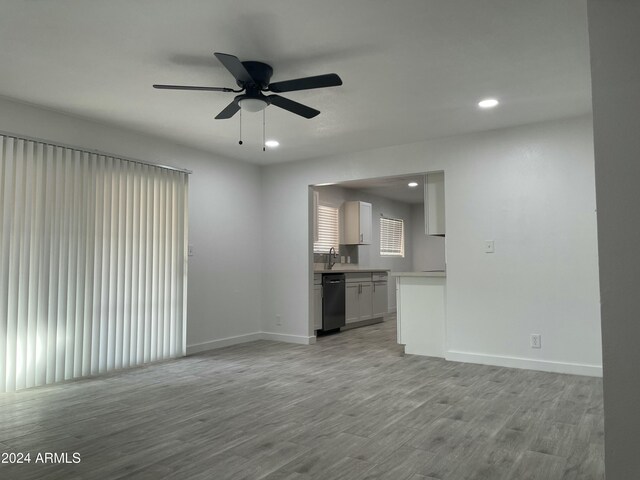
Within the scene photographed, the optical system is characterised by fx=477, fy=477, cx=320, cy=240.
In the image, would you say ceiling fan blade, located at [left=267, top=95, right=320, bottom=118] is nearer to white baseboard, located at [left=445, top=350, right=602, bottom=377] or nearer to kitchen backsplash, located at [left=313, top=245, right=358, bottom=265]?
white baseboard, located at [left=445, top=350, right=602, bottom=377]

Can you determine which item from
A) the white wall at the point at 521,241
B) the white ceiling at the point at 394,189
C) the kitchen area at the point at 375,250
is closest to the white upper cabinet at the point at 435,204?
the kitchen area at the point at 375,250

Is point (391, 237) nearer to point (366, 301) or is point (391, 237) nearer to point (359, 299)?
point (366, 301)

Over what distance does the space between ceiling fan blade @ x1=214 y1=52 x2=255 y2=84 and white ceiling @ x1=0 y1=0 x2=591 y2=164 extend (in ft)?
0.60

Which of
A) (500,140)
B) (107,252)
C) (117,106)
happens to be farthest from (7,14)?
(500,140)

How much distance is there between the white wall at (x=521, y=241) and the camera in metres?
4.46

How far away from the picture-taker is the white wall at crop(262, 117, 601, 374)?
14.6 feet

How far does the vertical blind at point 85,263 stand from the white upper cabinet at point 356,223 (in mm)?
3736

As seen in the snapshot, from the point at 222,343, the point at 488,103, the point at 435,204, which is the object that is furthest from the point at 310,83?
the point at 222,343

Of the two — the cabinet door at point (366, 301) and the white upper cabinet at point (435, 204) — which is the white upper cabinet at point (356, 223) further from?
the white upper cabinet at point (435, 204)

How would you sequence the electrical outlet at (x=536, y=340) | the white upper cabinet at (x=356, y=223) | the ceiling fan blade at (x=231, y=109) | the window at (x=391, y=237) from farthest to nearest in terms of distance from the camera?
the window at (x=391, y=237)
the white upper cabinet at (x=356, y=223)
the electrical outlet at (x=536, y=340)
the ceiling fan blade at (x=231, y=109)

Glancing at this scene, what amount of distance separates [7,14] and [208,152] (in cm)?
320

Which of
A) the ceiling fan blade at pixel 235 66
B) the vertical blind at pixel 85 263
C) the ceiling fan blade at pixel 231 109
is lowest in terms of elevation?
the vertical blind at pixel 85 263

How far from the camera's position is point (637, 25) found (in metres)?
1.90

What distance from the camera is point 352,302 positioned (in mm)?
7574
